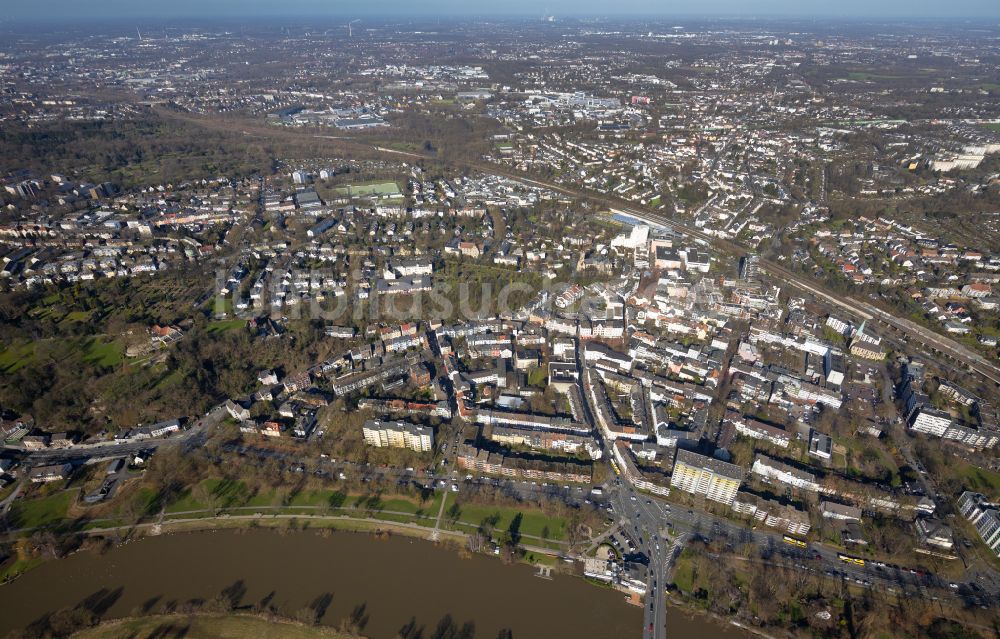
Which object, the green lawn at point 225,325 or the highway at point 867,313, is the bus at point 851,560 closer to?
the highway at point 867,313

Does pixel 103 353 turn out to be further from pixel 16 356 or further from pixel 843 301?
pixel 843 301

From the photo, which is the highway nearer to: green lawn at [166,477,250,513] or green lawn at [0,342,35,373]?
green lawn at [166,477,250,513]

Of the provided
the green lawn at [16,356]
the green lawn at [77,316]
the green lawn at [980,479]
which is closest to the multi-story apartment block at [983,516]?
the green lawn at [980,479]

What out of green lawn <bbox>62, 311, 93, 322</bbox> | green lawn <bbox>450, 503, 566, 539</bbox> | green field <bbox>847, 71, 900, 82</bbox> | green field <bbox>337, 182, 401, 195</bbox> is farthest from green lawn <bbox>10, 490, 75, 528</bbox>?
green field <bbox>847, 71, 900, 82</bbox>

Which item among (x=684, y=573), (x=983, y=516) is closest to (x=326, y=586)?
(x=684, y=573)

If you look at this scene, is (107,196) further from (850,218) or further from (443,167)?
(850,218)

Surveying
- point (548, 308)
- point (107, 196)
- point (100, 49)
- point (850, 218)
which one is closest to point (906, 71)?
point (850, 218)
